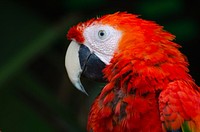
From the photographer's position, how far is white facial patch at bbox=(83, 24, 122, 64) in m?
2.06

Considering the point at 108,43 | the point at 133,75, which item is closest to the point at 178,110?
the point at 133,75

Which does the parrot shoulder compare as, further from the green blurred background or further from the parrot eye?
the green blurred background

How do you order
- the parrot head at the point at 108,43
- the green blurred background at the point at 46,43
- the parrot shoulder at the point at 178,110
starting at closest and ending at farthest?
the parrot shoulder at the point at 178,110 < the parrot head at the point at 108,43 < the green blurred background at the point at 46,43

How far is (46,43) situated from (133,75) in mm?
1355

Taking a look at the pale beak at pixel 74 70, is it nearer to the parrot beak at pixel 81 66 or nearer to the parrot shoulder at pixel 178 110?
the parrot beak at pixel 81 66

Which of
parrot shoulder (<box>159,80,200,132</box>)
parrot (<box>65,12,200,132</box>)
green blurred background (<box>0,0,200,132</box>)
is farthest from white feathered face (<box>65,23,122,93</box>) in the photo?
green blurred background (<box>0,0,200,132</box>)

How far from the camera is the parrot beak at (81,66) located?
6.70 feet

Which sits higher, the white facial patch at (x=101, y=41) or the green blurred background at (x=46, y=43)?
the white facial patch at (x=101, y=41)

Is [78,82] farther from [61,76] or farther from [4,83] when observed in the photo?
[61,76]

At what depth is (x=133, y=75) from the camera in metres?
1.90

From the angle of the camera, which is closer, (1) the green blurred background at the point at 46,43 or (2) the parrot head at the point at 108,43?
(2) the parrot head at the point at 108,43

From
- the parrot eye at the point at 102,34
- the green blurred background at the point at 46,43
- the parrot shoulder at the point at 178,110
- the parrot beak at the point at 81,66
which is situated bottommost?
the green blurred background at the point at 46,43

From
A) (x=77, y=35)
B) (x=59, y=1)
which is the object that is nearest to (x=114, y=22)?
(x=77, y=35)

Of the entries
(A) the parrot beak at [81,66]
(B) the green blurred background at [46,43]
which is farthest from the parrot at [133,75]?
→ (B) the green blurred background at [46,43]
